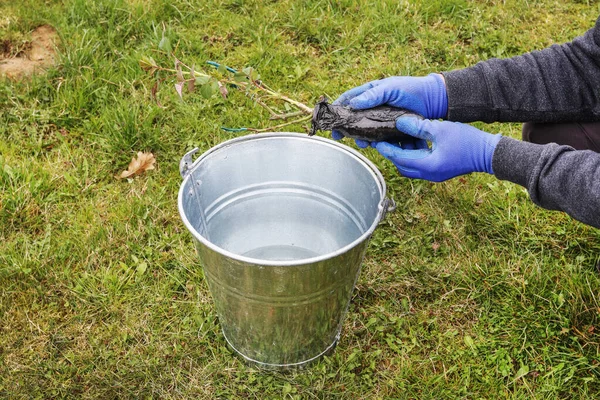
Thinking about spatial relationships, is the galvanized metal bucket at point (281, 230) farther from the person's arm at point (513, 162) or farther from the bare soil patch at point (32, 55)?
the bare soil patch at point (32, 55)

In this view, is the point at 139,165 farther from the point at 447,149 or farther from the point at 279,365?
the point at 447,149

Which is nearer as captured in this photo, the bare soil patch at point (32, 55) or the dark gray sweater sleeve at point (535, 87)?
the dark gray sweater sleeve at point (535, 87)

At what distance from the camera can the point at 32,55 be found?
337 centimetres

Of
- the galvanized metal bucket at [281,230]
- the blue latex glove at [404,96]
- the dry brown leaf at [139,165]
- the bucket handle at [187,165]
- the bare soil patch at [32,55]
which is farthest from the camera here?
the bare soil patch at [32,55]

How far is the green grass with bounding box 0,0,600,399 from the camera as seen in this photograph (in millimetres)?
2098

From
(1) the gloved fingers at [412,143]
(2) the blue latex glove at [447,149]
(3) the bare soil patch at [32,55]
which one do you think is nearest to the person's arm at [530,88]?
(1) the gloved fingers at [412,143]

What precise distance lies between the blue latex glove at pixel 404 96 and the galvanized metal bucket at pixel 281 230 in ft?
0.65

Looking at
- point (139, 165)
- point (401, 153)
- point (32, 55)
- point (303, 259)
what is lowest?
point (139, 165)

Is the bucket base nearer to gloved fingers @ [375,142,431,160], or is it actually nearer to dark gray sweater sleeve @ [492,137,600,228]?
gloved fingers @ [375,142,431,160]

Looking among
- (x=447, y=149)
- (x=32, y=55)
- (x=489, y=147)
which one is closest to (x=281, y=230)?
(x=447, y=149)

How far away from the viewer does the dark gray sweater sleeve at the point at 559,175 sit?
172 centimetres

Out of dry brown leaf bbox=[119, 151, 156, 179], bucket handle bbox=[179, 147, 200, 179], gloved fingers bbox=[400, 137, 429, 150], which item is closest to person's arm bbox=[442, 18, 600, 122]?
gloved fingers bbox=[400, 137, 429, 150]

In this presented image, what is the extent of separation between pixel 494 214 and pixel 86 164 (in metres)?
1.90

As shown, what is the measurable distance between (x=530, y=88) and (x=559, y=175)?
589 mm
